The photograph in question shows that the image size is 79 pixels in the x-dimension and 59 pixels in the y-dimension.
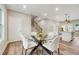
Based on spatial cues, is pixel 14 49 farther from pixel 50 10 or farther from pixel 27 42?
pixel 50 10

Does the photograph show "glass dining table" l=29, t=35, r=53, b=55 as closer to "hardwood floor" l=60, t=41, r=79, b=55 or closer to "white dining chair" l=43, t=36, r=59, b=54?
"white dining chair" l=43, t=36, r=59, b=54

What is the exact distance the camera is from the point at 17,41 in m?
2.52

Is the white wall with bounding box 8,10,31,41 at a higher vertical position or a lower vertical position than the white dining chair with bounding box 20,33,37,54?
higher

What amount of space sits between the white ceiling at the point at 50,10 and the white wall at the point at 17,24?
91 mm

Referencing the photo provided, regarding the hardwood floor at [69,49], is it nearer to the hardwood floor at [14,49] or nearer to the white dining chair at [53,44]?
the white dining chair at [53,44]

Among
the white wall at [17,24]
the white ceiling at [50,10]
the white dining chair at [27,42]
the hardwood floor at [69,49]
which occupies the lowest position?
the hardwood floor at [69,49]

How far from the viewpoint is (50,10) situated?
2541 mm

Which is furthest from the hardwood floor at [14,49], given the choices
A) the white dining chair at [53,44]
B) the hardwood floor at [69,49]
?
the hardwood floor at [69,49]

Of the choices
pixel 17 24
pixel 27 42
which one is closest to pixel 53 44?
pixel 27 42

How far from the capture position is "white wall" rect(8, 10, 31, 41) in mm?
2529

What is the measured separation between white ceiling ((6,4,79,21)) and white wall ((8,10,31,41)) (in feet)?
0.30

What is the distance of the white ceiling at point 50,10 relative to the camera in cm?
251

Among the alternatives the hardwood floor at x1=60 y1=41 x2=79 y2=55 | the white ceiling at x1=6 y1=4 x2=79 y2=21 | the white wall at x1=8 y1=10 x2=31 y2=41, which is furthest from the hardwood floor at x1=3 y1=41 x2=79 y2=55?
the white ceiling at x1=6 y1=4 x2=79 y2=21
